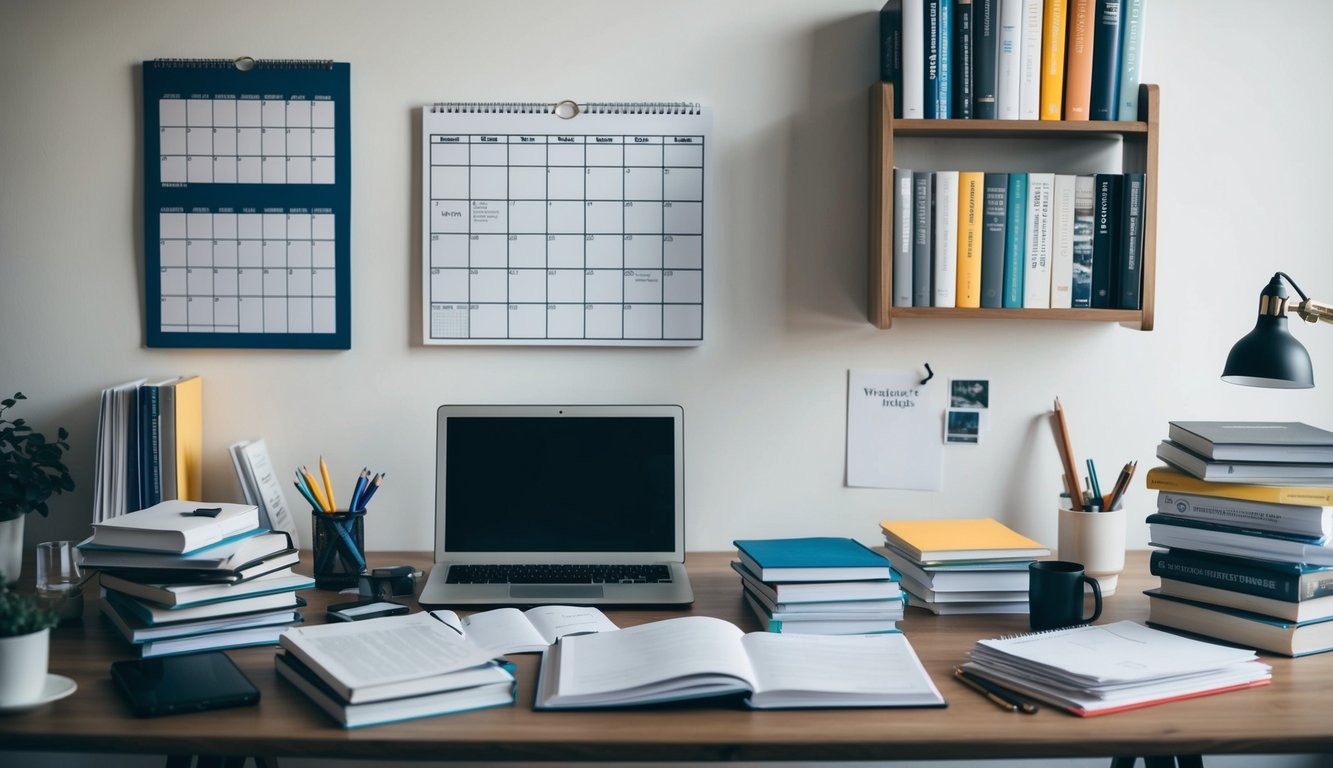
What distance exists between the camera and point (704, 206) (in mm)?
1895

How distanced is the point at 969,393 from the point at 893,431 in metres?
0.16

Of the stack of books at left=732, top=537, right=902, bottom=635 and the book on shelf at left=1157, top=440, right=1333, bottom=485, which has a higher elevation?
the book on shelf at left=1157, top=440, right=1333, bottom=485

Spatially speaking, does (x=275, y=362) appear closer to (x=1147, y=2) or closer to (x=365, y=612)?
(x=365, y=612)

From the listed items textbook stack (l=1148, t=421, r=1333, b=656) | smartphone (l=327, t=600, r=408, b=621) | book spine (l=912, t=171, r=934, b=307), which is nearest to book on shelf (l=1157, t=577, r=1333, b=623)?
textbook stack (l=1148, t=421, r=1333, b=656)

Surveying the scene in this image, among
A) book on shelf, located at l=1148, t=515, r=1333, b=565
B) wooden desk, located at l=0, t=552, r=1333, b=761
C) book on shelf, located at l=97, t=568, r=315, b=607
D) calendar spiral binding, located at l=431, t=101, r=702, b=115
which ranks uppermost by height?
calendar spiral binding, located at l=431, t=101, r=702, b=115

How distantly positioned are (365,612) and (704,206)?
0.94m

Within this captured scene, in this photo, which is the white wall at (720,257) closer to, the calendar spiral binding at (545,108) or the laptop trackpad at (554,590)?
the calendar spiral binding at (545,108)

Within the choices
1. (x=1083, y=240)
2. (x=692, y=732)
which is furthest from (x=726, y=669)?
(x=1083, y=240)

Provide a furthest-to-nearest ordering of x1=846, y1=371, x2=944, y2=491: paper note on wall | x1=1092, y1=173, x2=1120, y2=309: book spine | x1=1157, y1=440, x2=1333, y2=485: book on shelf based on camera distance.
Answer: x1=846, y1=371, x2=944, y2=491: paper note on wall < x1=1092, y1=173, x2=1120, y2=309: book spine < x1=1157, y1=440, x2=1333, y2=485: book on shelf

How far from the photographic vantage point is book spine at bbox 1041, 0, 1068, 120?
1.73 meters

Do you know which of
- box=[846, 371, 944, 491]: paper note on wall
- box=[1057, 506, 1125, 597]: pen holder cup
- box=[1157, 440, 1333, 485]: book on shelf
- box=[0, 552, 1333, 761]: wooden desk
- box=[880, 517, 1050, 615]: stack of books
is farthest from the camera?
box=[846, 371, 944, 491]: paper note on wall

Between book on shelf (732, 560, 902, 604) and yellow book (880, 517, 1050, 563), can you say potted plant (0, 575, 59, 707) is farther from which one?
yellow book (880, 517, 1050, 563)

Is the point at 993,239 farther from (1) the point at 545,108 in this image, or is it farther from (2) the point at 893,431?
(1) the point at 545,108

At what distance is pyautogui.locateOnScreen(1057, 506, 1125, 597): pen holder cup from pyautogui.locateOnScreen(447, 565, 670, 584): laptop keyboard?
696 millimetres
